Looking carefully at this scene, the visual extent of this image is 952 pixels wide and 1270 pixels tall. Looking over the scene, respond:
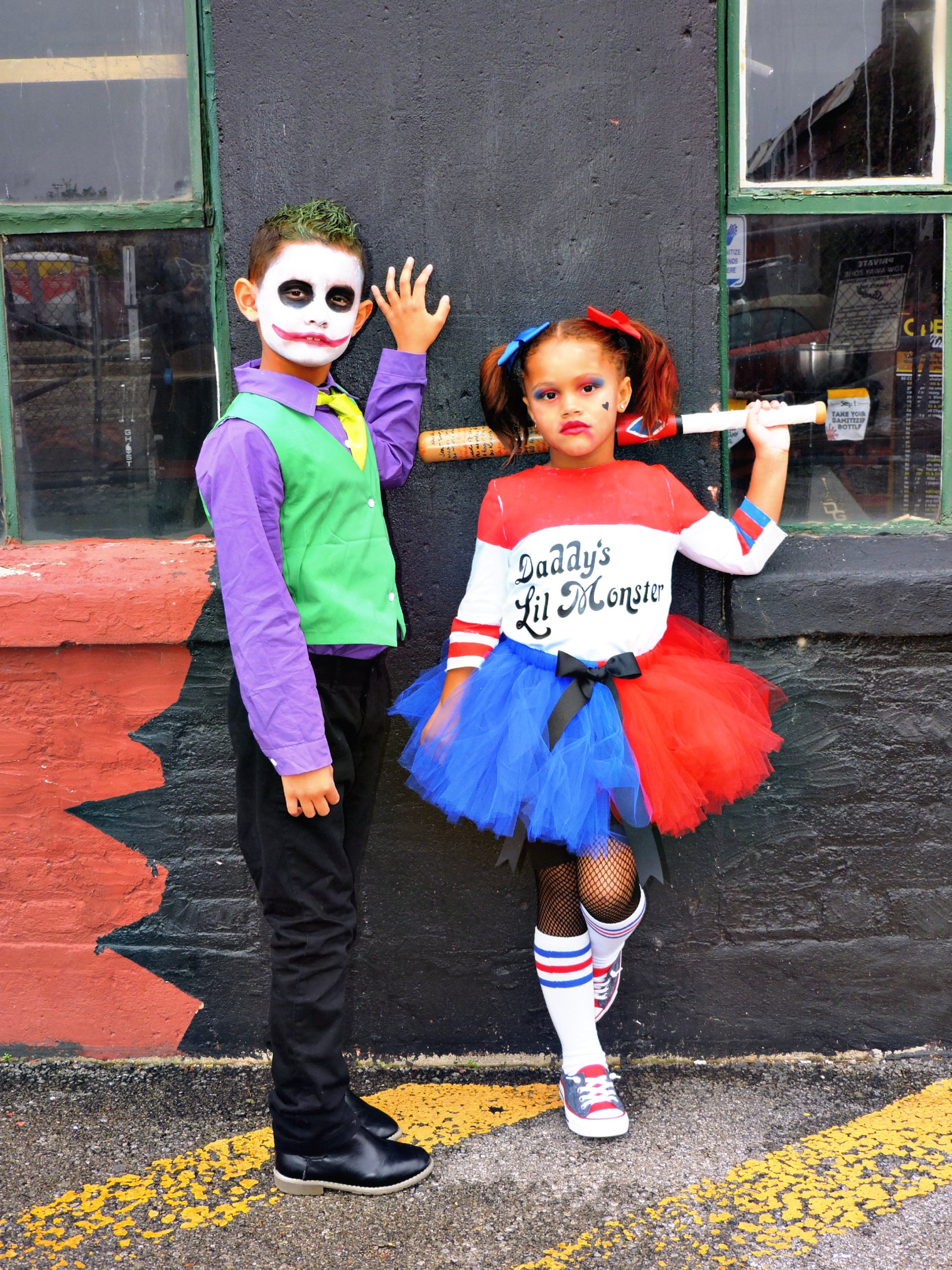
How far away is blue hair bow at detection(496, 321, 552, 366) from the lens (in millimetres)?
2498

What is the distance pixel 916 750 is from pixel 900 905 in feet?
1.35

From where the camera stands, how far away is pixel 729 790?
253cm

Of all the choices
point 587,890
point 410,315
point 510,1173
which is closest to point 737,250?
point 410,315

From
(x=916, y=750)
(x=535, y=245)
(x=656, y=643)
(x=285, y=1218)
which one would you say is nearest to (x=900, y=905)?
(x=916, y=750)

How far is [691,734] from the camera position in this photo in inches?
96.5

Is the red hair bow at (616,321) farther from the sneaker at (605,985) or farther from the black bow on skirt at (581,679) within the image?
the sneaker at (605,985)

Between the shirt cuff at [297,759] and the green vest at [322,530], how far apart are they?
23 centimetres

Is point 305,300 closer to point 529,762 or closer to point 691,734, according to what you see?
point 529,762

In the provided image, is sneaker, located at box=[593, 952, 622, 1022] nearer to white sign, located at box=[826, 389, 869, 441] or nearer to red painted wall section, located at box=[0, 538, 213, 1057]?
red painted wall section, located at box=[0, 538, 213, 1057]

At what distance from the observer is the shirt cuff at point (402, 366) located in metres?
2.65

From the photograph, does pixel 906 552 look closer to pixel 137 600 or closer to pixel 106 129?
pixel 137 600

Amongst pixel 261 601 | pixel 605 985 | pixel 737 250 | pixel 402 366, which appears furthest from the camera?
pixel 737 250

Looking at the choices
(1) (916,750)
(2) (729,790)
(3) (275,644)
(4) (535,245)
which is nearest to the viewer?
(3) (275,644)

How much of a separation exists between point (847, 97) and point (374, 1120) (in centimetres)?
276
